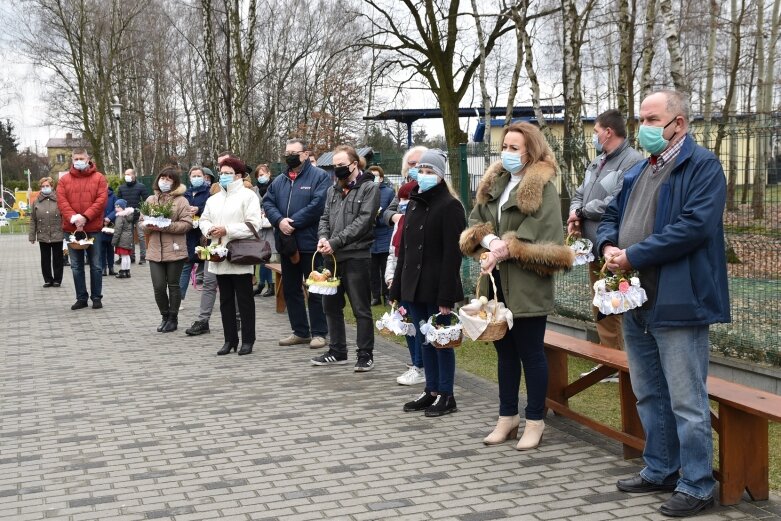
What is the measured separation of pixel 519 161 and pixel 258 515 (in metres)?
2.66

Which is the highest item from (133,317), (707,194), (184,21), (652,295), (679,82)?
(184,21)

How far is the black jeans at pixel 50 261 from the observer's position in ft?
54.5

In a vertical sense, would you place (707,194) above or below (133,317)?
above

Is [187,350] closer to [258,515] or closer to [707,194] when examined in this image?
[258,515]

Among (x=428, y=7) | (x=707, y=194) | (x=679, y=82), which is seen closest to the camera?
(x=707, y=194)

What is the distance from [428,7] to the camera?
2569 cm

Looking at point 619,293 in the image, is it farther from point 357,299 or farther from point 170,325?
point 170,325

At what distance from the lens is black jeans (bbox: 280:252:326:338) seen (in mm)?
10023

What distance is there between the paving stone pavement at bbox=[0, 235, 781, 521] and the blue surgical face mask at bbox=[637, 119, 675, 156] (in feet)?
6.17

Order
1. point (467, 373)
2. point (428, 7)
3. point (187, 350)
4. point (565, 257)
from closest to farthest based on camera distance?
point (565, 257)
point (467, 373)
point (187, 350)
point (428, 7)

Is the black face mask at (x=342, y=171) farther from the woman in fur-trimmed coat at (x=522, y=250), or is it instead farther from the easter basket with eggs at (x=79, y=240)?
the easter basket with eggs at (x=79, y=240)

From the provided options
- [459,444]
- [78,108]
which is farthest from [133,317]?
[78,108]

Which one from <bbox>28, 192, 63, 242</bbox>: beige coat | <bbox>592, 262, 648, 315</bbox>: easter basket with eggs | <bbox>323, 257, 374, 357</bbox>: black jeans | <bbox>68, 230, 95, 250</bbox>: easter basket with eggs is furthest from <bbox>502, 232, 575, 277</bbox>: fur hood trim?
<bbox>28, 192, 63, 242</bbox>: beige coat

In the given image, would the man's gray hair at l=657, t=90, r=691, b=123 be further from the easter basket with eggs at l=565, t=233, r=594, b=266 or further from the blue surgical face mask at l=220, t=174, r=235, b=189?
the blue surgical face mask at l=220, t=174, r=235, b=189
